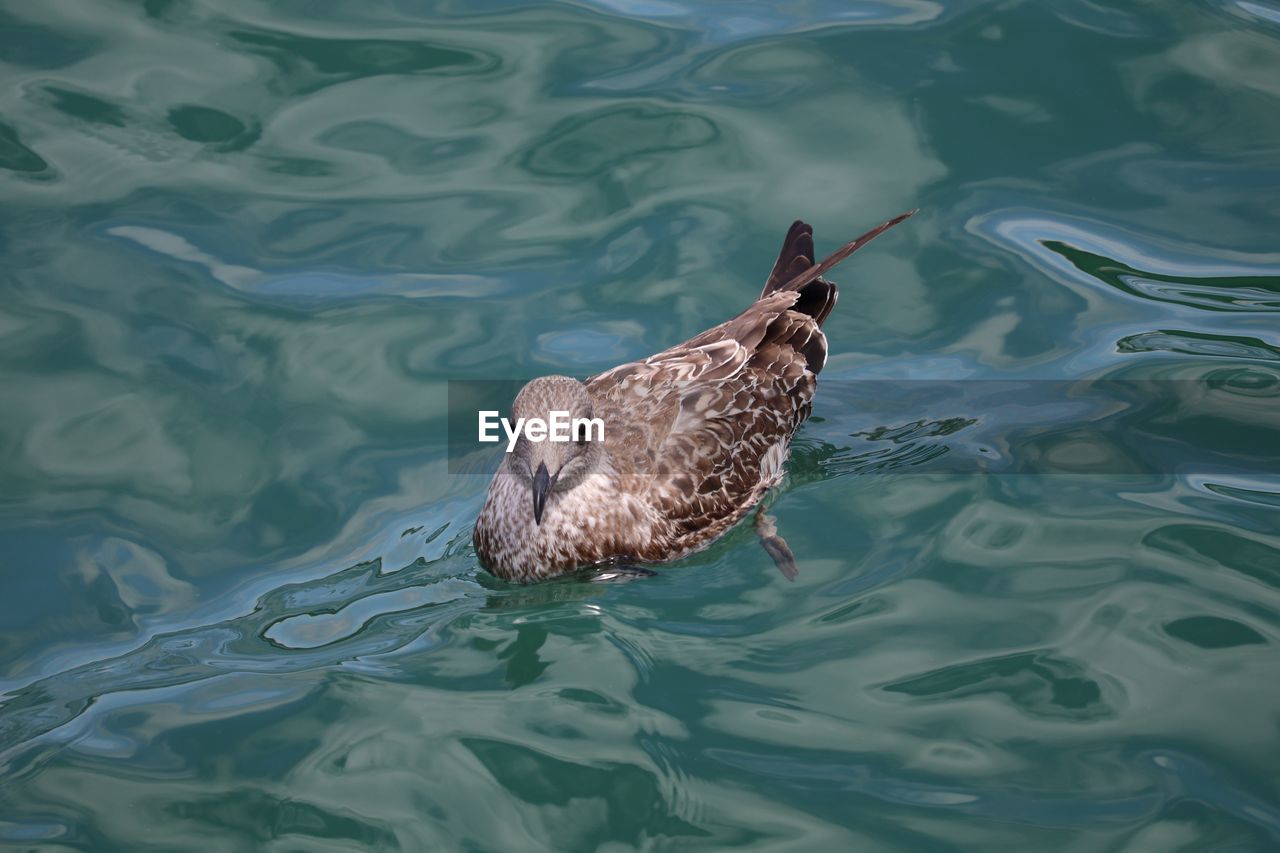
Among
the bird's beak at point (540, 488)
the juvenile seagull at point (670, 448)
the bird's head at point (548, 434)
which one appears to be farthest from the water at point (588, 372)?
the bird's head at point (548, 434)

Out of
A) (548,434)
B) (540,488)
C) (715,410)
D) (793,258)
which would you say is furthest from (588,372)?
(540,488)

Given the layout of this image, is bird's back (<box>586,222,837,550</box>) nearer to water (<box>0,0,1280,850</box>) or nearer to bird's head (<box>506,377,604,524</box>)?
water (<box>0,0,1280,850</box>)

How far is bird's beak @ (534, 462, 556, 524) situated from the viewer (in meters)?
5.95

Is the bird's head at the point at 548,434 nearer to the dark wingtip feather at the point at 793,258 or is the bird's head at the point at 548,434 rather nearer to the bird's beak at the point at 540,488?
the bird's beak at the point at 540,488

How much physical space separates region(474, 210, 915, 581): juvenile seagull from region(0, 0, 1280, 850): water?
0.22 meters

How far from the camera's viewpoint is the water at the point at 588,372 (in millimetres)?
5133

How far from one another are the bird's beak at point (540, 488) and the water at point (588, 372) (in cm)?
52

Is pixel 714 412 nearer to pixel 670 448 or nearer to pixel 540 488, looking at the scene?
pixel 670 448

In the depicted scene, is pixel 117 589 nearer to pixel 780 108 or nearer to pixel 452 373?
pixel 452 373

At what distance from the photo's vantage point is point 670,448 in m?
6.85

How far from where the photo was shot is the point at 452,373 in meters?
7.79

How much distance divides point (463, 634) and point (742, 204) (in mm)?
4069

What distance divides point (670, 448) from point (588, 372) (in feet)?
3.85

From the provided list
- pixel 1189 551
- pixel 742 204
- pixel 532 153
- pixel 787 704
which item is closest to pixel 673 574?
pixel 787 704
